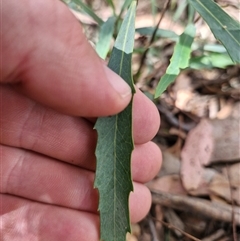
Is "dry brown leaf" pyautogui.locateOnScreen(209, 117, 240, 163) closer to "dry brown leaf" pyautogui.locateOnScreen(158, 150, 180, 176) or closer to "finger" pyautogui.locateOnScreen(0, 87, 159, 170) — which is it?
"dry brown leaf" pyautogui.locateOnScreen(158, 150, 180, 176)

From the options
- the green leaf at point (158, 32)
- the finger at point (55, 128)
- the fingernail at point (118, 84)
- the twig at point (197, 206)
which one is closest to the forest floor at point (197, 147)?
the twig at point (197, 206)

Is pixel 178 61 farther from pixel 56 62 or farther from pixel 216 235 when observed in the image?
pixel 216 235

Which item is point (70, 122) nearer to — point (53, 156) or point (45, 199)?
point (53, 156)

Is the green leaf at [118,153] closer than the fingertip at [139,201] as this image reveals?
Yes

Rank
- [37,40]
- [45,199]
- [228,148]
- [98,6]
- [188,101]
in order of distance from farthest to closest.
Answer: [98,6] → [188,101] → [228,148] → [45,199] → [37,40]

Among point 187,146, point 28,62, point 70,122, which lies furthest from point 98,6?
point 28,62

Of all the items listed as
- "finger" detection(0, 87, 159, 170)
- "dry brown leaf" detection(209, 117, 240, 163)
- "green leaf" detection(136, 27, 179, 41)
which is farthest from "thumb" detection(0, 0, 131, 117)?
"dry brown leaf" detection(209, 117, 240, 163)

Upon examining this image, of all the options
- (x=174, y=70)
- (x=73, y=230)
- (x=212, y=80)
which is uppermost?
(x=174, y=70)

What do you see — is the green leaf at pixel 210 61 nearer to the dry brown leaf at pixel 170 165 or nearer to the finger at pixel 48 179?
the dry brown leaf at pixel 170 165
